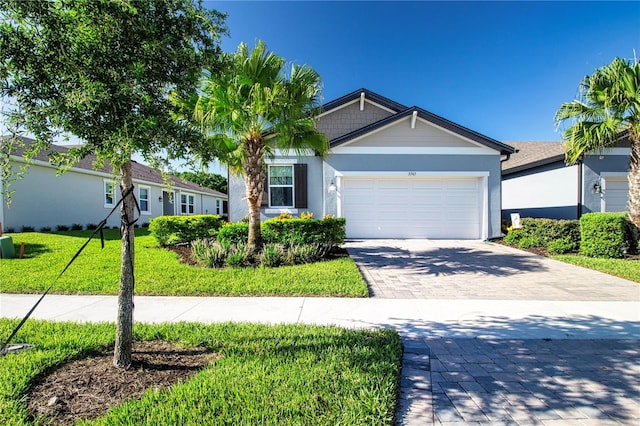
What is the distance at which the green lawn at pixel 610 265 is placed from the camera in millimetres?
6805

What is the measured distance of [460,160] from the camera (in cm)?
1206

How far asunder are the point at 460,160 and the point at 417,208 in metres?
2.59

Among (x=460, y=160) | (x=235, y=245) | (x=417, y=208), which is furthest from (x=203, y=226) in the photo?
(x=460, y=160)

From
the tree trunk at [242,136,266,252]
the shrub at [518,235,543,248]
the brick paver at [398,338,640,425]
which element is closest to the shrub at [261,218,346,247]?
the tree trunk at [242,136,266,252]

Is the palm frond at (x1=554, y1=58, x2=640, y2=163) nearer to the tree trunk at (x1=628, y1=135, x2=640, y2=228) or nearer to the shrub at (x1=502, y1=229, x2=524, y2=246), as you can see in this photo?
the tree trunk at (x1=628, y1=135, x2=640, y2=228)

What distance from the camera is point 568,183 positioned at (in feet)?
40.5

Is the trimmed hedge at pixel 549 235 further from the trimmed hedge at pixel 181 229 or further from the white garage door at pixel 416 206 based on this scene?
the trimmed hedge at pixel 181 229

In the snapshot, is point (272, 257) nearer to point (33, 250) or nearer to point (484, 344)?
point (484, 344)

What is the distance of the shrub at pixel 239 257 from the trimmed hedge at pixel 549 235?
954cm

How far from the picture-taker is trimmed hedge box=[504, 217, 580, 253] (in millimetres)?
9658

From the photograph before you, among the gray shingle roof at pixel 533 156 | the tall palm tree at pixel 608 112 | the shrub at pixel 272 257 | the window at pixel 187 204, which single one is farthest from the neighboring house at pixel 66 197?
the gray shingle roof at pixel 533 156

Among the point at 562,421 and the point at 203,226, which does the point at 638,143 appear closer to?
the point at 562,421

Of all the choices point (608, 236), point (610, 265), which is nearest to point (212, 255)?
point (610, 265)

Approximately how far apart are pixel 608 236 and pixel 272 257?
31.7 ft
